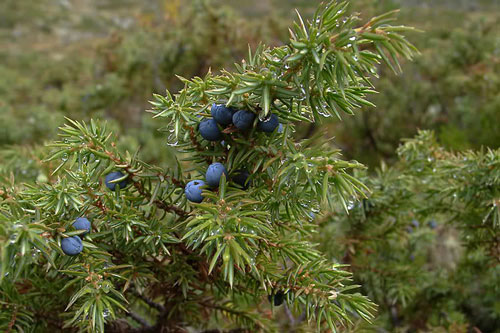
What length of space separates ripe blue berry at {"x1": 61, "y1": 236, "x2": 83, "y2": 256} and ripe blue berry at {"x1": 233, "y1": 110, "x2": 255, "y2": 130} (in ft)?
1.90

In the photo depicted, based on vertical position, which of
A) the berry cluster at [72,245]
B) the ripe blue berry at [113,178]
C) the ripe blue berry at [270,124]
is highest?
the ripe blue berry at [270,124]

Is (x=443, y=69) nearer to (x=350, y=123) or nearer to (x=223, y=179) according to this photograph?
(x=350, y=123)

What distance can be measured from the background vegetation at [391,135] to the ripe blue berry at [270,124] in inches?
5.6

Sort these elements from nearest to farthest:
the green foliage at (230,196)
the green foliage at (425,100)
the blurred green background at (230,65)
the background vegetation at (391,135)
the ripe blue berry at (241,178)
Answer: the green foliage at (230,196) → the ripe blue berry at (241,178) → the background vegetation at (391,135) → the blurred green background at (230,65) → the green foliage at (425,100)

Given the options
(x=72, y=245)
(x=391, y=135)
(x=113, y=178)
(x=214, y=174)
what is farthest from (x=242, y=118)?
(x=391, y=135)

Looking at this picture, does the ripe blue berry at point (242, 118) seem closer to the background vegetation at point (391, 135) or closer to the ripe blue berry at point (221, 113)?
the ripe blue berry at point (221, 113)

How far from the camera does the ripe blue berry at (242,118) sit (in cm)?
111

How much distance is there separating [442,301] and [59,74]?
14.1m

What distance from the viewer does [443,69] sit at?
23.1ft

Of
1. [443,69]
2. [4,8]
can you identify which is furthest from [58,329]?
[4,8]

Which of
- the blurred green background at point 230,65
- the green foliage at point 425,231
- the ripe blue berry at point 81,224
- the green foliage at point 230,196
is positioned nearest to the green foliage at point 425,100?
the blurred green background at point 230,65

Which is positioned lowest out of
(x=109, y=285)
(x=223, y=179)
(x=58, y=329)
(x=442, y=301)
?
(x=442, y=301)

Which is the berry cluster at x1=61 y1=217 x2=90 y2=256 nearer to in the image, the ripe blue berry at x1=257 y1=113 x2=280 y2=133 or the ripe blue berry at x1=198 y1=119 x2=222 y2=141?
the ripe blue berry at x1=198 y1=119 x2=222 y2=141

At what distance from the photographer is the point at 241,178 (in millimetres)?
1263
